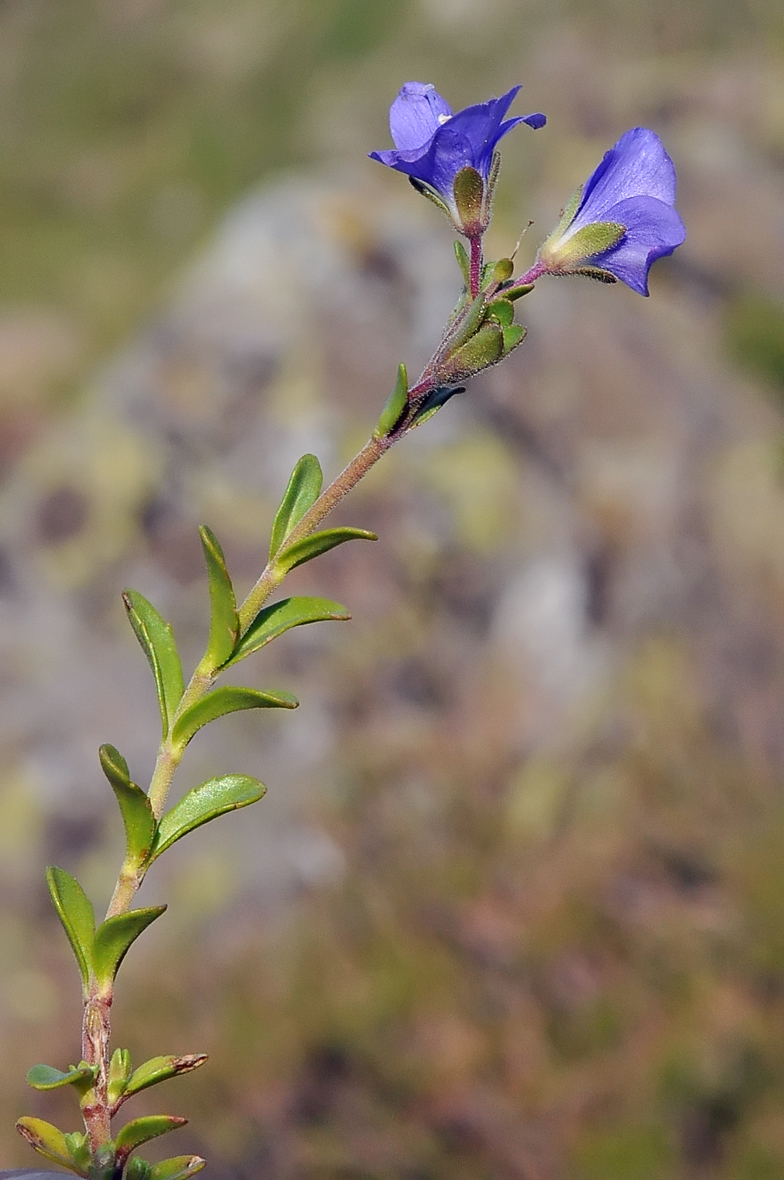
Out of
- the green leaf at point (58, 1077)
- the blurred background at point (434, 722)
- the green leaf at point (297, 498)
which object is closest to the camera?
the green leaf at point (58, 1077)

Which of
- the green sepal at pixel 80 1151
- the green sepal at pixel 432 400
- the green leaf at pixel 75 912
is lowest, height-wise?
the green sepal at pixel 80 1151

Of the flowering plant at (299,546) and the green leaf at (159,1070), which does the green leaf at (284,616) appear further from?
the green leaf at (159,1070)

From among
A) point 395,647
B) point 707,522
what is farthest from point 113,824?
point 707,522

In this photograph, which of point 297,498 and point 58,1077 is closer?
point 58,1077

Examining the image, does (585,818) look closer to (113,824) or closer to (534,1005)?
(534,1005)

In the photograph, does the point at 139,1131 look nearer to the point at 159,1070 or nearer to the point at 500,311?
the point at 159,1070

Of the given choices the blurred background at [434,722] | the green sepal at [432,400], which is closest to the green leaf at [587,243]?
the green sepal at [432,400]

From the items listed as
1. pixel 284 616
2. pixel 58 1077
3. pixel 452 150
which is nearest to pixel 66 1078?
pixel 58 1077
